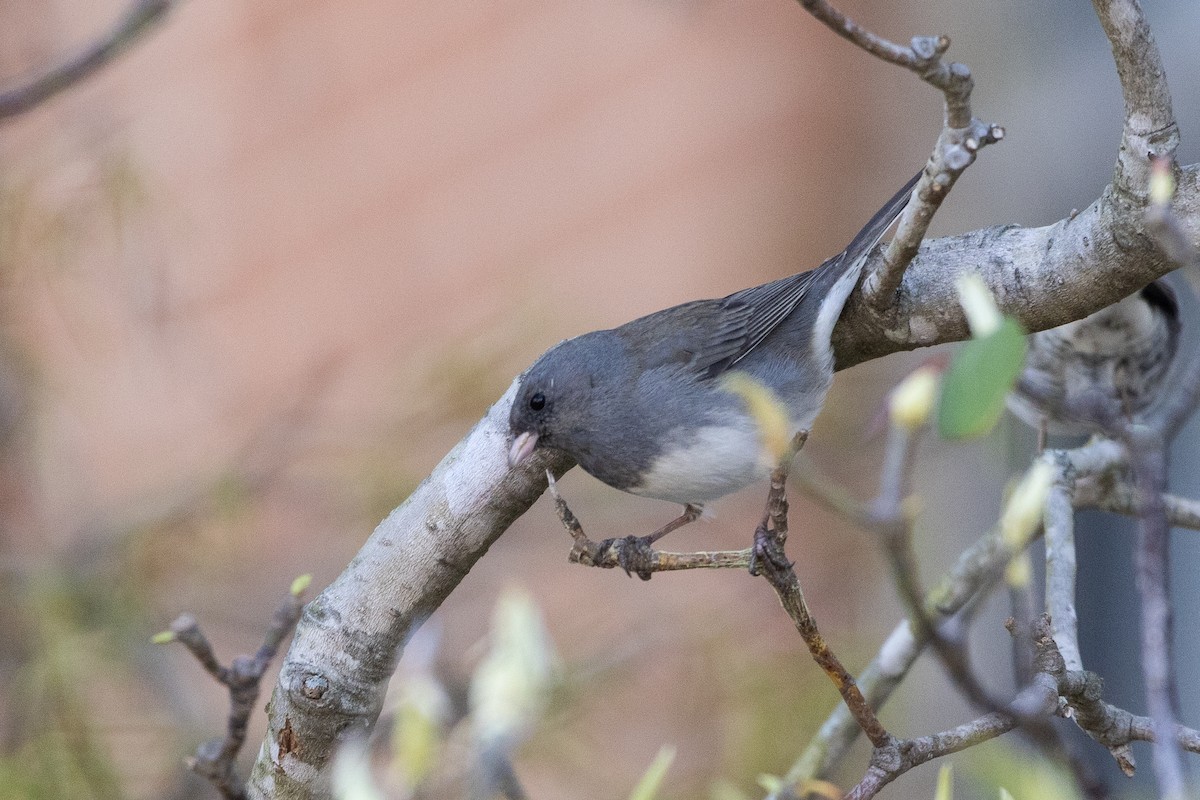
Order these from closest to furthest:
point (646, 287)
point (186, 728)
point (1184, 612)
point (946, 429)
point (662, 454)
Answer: point (946, 429) < point (662, 454) < point (186, 728) < point (1184, 612) < point (646, 287)

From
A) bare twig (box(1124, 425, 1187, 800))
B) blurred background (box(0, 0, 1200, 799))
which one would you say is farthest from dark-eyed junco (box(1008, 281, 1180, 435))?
bare twig (box(1124, 425, 1187, 800))

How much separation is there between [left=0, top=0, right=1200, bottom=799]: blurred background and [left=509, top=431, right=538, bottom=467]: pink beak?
18.2 inches

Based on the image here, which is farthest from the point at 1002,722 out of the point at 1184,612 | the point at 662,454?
the point at 1184,612

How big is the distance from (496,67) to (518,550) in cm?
145

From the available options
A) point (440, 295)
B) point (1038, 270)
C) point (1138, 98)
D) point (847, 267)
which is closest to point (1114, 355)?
point (847, 267)

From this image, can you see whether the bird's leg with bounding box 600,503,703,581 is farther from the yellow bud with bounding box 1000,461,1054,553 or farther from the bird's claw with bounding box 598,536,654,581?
the yellow bud with bounding box 1000,461,1054,553

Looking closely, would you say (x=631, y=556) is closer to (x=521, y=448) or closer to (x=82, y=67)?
(x=521, y=448)

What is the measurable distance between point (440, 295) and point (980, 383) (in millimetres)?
2888

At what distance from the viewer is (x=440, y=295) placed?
10.6ft

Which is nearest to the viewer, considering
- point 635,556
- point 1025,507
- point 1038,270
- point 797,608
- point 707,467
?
point 1025,507

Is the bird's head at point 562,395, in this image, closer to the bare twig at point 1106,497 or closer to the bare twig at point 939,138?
the bare twig at point 939,138

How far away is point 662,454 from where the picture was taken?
1.44 meters

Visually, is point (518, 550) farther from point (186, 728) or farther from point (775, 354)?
point (775, 354)

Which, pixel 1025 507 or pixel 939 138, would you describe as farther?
pixel 939 138
